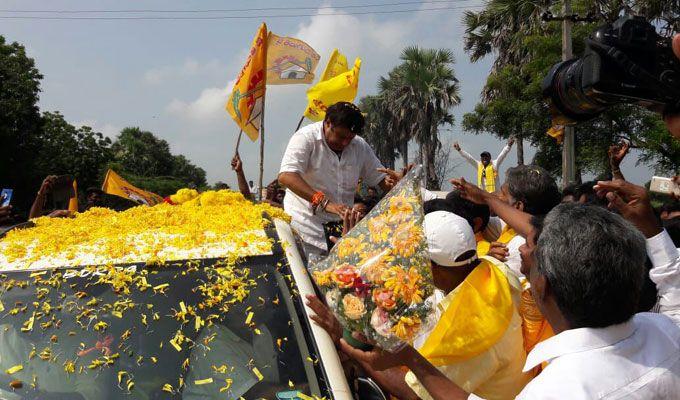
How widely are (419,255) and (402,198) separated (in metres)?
0.28

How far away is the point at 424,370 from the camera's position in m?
2.07

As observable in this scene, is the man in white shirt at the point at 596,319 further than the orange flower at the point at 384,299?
No

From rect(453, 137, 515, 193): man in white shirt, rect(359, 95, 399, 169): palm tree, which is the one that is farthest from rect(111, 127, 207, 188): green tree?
rect(453, 137, 515, 193): man in white shirt

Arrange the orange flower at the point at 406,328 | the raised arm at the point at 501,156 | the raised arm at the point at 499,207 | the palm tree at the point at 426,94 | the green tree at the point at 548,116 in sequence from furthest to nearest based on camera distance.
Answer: the palm tree at the point at 426,94 → the green tree at the point at 548,116 → the raised arm at the point at 501,156 → the raised arm at the point at 499,207 → the orange flower at the point at 406,328

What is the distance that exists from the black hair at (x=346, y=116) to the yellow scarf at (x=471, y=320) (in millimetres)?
1801

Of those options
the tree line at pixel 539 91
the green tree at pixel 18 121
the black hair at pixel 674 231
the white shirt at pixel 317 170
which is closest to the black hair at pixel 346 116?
the white shirt at pixel 317 170

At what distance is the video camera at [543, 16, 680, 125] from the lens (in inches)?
85.7

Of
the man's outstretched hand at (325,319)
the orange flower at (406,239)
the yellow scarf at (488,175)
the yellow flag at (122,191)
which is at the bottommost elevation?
the yellow scarf at (488,175)

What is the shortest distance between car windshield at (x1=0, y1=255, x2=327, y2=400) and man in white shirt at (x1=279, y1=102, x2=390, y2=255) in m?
1.62

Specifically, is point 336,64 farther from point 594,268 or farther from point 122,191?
point 594,268

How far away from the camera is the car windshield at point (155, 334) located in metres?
2.12

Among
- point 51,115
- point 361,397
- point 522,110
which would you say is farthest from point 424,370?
point 51,115

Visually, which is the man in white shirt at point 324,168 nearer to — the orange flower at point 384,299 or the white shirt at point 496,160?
the orange flower at point 384,299

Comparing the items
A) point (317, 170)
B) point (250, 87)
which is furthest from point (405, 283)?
point (250, 87)
